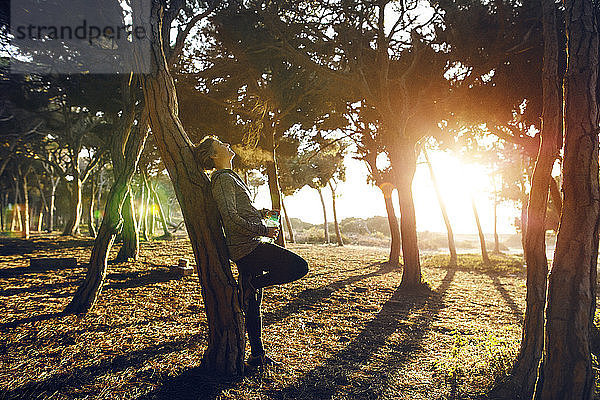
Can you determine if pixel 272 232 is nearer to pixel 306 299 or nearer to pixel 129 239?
pixel 306 299

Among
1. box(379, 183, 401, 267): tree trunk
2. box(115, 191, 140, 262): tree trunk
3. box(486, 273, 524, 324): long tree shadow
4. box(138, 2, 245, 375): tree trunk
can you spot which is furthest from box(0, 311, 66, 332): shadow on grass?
box(379, 183, 401, 267): tree trunk

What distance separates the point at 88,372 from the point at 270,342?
1899 mm

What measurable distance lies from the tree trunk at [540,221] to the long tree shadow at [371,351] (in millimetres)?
1213

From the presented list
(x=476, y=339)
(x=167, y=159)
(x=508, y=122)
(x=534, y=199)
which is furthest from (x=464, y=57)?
(x=167, y=159)

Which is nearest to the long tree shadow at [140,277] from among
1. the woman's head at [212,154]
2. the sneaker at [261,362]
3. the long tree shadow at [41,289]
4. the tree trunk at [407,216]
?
the long tree shadow at [41,289]

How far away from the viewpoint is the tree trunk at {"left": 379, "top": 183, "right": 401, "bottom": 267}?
1367cm

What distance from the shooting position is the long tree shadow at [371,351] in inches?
113

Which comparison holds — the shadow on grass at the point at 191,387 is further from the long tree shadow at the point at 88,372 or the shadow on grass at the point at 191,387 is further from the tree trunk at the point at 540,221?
the tree trunk at the point at 540,221

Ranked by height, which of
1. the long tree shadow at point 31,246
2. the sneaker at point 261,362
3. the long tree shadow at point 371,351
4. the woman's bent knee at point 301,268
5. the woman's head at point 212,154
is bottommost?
the long tree shadow at point 371,351

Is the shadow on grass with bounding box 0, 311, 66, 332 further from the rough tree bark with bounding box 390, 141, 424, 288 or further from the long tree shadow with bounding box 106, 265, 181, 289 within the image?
the rough tree bark with bounding box 390, 141, 424, 288

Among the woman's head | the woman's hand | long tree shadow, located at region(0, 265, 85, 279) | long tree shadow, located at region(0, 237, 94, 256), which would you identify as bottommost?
long tree shadow, located at region(0, 265, 85, 279)

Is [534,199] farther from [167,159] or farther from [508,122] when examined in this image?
[508,122]

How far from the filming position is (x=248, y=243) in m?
2.95

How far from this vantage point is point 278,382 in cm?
297
